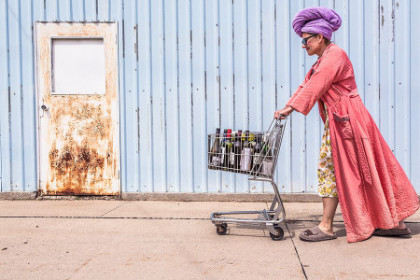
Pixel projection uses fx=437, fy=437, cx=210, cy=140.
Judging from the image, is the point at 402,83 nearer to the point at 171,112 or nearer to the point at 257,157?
the point at 257,157

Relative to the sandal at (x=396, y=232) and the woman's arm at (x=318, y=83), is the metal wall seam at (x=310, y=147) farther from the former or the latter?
the woman's arm at (x=318, y=83)

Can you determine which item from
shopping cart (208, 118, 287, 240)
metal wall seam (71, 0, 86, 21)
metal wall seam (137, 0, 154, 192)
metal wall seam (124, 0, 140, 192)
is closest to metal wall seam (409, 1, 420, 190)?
shopping cart (208, 118, 287, 240)

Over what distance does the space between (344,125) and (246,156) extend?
89cm

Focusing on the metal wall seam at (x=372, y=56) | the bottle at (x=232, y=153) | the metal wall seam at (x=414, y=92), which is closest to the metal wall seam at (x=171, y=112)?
the bottle at (x=232, y=153)

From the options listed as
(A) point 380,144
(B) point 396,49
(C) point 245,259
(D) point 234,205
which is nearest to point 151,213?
(D) point 234,205

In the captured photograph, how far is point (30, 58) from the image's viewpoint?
19.2ft

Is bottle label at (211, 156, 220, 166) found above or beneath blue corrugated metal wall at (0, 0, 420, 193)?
beneath

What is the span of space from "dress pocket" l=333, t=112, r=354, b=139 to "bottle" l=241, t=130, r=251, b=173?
31.0 inches

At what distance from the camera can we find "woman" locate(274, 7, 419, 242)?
3734mm

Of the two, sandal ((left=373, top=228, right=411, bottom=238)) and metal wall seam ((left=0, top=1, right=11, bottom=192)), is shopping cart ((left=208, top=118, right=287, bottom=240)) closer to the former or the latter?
sandal ((left=373, top=228, right=411, bottom=238))

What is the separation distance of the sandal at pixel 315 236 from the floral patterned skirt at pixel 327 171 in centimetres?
33

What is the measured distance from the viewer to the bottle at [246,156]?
3783mm

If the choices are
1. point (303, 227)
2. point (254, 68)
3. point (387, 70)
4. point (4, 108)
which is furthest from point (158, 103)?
point (387, 70)

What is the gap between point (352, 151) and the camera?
3.78 metres
